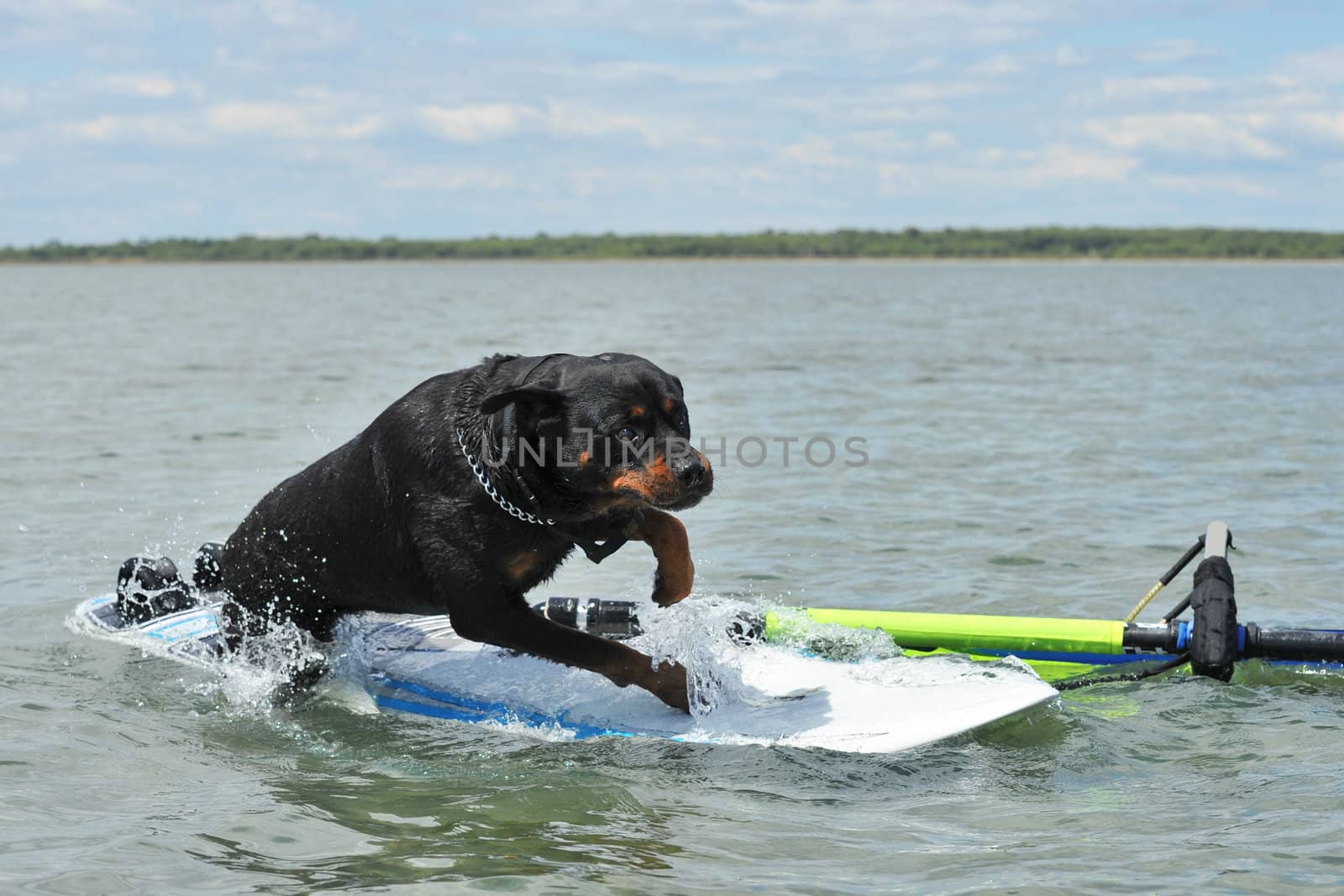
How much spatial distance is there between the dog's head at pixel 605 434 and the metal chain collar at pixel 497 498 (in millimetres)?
159

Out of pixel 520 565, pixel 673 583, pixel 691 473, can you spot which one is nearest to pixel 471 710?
pixel 520 565

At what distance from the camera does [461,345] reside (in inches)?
1267

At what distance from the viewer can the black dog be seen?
5359 mm

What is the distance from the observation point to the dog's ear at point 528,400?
537 cm

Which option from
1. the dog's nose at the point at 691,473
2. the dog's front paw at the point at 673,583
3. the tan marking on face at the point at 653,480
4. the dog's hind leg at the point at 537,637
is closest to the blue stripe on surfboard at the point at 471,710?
the dog's hind leg at the point at 537,637

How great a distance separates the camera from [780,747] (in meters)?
6.05

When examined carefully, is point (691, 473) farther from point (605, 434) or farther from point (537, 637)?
point (537, 637)

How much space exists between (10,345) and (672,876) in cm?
3108

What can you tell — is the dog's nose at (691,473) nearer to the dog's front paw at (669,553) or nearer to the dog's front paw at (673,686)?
the dog's front paw at (669,553)

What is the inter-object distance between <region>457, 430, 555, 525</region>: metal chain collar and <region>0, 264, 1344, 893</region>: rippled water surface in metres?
1.09

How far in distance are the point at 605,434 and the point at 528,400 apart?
0.35 metres

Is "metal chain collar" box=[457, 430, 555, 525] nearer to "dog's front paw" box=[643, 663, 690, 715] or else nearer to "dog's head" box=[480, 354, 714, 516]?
"dog's head" box=[480, 354, 714, 516]

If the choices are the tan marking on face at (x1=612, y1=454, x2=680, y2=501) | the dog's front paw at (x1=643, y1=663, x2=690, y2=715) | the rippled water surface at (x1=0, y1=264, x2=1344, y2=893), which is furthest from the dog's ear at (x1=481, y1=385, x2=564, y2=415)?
the rippled water surface at (x1=0, y1=264, x2=1344, y2=893)

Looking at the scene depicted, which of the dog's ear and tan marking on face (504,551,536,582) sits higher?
the dog's ear
